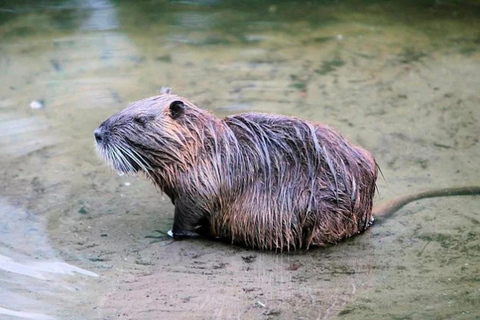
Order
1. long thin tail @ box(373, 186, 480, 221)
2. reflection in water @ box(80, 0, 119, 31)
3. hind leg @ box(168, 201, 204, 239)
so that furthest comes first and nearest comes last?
reflection in water @ box(80, 0, 119, 31), long thin tail @ box(373, 186, 480, 221), hind leg @ box(168, 201, 204, 239)

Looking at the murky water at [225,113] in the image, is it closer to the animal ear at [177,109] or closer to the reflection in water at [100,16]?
the reflection in water at [100,16]

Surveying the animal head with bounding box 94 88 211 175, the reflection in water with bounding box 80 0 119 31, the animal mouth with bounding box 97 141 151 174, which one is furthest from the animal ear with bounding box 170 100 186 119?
the reflection in water with bounding box 80 0 119 31

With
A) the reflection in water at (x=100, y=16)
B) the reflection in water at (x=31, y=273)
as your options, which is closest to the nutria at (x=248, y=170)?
the reflection in water at (x=31, y=273)

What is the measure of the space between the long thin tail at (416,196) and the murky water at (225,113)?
8cm

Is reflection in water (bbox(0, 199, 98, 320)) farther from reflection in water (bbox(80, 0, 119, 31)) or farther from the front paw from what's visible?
reflection in water (bbox(80, 0, 119, 31))

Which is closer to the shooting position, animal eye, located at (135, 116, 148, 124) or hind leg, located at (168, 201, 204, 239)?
animal eye, located at (135, 116, 148, 124)

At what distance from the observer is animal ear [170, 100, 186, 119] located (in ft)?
14.9

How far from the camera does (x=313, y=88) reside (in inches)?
266

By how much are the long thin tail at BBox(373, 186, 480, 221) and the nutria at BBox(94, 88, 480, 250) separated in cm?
42

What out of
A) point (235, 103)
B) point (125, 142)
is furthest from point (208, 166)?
point (235, 103)

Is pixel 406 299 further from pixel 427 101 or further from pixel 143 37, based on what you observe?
pixel 143 37

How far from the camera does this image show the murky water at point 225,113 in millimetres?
4121

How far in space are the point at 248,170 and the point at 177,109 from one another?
0.51m

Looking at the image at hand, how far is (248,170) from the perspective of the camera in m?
4.64
